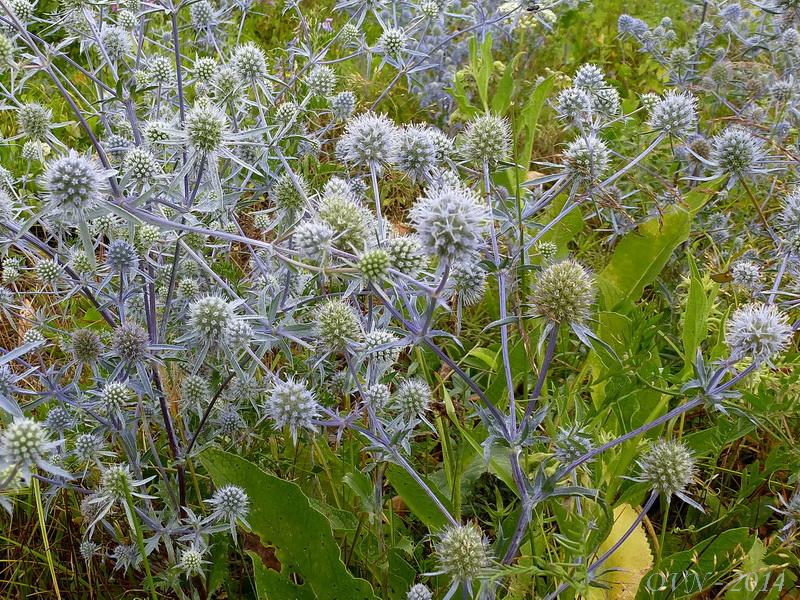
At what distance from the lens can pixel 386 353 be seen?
6.25 ft

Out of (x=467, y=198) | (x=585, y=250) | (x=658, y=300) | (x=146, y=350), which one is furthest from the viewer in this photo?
(x=585, y=250)

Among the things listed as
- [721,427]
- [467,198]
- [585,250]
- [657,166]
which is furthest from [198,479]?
[657,166]

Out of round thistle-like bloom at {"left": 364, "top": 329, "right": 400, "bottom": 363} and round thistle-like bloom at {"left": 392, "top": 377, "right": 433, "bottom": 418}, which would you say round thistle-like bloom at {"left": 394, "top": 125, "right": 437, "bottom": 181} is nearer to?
round thistle-like bloom at {"left": 364, "top": 329, "right": 400, "bottom": 363}

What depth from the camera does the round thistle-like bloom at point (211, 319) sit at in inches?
66.1

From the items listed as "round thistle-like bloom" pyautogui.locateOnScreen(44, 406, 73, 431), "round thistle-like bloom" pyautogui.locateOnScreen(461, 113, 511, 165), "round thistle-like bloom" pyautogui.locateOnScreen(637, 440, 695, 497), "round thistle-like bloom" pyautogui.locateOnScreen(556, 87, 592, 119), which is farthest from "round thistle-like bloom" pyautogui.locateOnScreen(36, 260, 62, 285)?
"round thistle-like bloom" pyautogui.locateOnScreen(637, 440, 695, 497)

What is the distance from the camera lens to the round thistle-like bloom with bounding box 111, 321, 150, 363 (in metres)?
1.81

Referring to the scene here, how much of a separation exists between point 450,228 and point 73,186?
89 centimetres

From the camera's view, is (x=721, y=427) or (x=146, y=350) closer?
(x=146, y=350)

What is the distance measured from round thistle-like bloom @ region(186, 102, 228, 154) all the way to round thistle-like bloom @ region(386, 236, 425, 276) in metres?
0.61

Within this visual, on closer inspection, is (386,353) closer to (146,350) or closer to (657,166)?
(146,350)

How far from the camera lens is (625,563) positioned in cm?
182

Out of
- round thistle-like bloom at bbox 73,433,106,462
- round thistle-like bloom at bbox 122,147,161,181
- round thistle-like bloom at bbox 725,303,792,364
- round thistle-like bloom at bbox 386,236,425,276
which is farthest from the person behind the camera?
round thistle-like bloom at bbox 122,147,161,181

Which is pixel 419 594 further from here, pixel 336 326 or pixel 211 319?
pixel 211 319

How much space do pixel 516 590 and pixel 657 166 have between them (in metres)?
2.65
